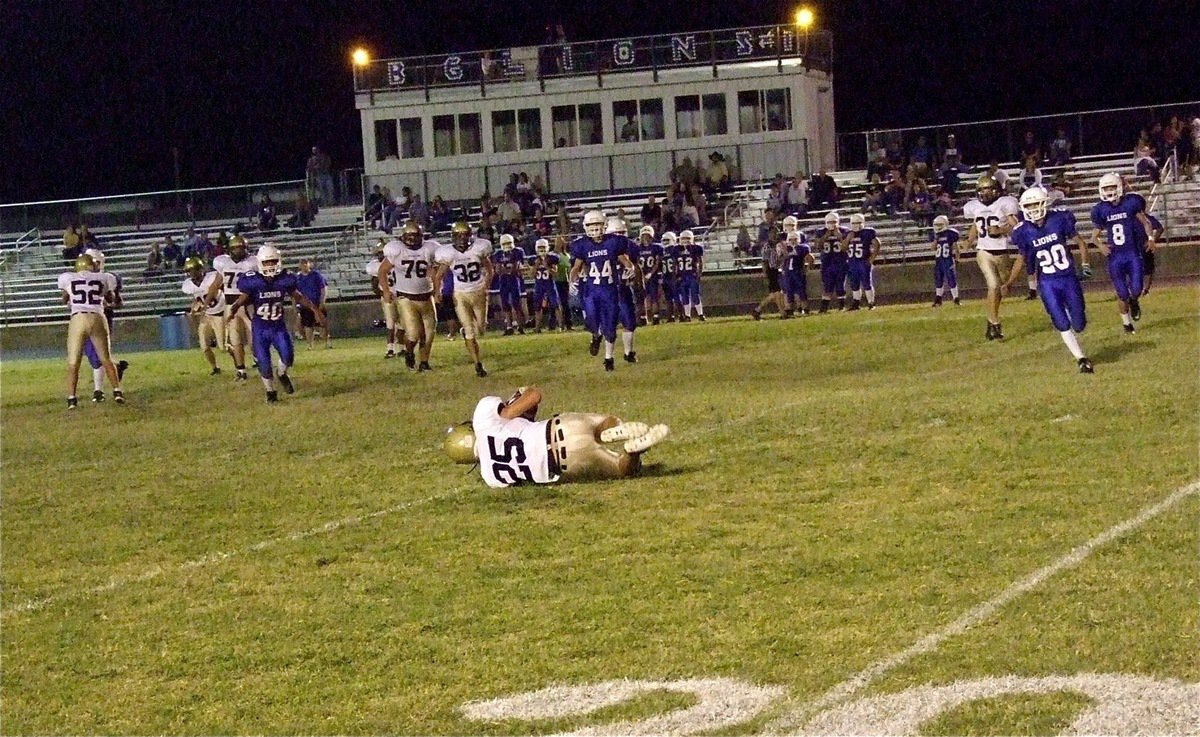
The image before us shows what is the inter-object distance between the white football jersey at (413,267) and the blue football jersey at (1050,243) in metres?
7.23

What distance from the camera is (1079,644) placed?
18.0ft

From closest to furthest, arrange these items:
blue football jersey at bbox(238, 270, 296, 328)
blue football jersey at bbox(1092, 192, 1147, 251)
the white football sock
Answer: the white football sock
blue football jersey at bbox(1092, 192, 1147, 251)
blue football jersey at bbox(238, 270, 296, 328)

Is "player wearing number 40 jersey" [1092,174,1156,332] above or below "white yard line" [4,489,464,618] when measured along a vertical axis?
above

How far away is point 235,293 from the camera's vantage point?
65.0 ft

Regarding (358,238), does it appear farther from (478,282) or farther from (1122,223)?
(1122,223)

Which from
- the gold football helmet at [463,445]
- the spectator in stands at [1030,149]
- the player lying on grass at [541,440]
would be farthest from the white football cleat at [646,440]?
the spectator in stands at [1030,149]

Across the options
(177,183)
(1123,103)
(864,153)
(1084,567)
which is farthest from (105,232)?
(1084,567)

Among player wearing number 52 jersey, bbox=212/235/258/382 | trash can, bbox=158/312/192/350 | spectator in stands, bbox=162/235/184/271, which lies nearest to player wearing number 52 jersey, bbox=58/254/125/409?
player wearing number 52 jersey, bbox=212/235/258/382

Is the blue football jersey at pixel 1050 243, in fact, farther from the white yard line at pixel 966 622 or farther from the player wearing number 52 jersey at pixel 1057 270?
the white yard line at pixel 966 622

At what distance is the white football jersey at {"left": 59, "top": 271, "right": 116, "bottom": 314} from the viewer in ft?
55.7

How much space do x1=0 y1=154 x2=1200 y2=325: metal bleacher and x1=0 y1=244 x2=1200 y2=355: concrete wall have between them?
2.00ft

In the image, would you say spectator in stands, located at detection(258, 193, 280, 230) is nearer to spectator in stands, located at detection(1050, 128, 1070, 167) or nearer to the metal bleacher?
the metal bleacher

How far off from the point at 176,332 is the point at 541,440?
907 inches

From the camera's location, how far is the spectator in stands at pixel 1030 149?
3086cm
